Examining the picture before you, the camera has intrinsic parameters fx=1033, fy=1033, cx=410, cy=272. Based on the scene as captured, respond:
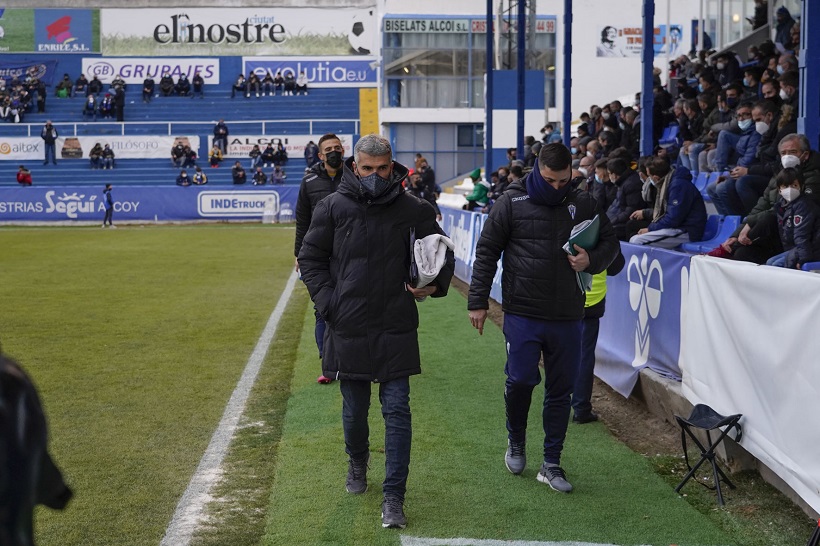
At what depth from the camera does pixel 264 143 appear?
154 ft

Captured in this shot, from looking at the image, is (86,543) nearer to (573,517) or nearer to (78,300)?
(573,517)

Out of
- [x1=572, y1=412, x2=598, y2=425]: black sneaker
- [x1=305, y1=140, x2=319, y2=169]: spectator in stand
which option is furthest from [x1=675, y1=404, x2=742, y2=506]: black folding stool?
[x1=305, y1=140, x2=319, y2=169]: spectator in stand

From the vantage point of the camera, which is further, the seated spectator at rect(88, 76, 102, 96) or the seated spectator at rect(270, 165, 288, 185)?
the seated spectator at rect(88, 76, 102, 96)

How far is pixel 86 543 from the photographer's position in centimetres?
453

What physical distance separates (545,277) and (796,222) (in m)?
3.09

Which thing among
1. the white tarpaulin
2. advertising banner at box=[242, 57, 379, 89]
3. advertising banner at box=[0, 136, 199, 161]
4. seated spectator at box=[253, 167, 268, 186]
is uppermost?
advertising banner at box=[242, 57, 379, 89]

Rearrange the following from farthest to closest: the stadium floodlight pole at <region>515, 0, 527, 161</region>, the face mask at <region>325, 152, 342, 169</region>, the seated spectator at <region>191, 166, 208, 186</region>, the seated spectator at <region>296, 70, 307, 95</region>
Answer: the seated spectator at <region>296, 70, 307, 95</region>, the seated spectator at <region>191, 166, 208, 186</region>, the stadium floodlight pole at <region>515, 0, 527, 161</region>, the face mask at <region>325, 152, 342, 169</region>

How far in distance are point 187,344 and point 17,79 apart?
4573 centimetres

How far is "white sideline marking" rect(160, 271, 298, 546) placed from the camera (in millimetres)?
Result: 4715

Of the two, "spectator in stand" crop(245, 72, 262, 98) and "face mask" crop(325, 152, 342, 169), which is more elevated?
"spectator in stand" crop(245, 72, 262, 98)

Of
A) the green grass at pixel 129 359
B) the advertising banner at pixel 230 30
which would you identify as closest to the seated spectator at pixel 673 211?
the green grass at pixel 129 359

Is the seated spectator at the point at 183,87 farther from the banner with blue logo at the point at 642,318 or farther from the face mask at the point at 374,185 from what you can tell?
the face mask at the point at 374,185

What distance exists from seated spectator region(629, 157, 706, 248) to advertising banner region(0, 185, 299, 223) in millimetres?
27511

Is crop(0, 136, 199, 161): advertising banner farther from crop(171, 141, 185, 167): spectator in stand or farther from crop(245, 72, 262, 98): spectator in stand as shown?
crop(245, 72, 262, 98): spectator in stand
